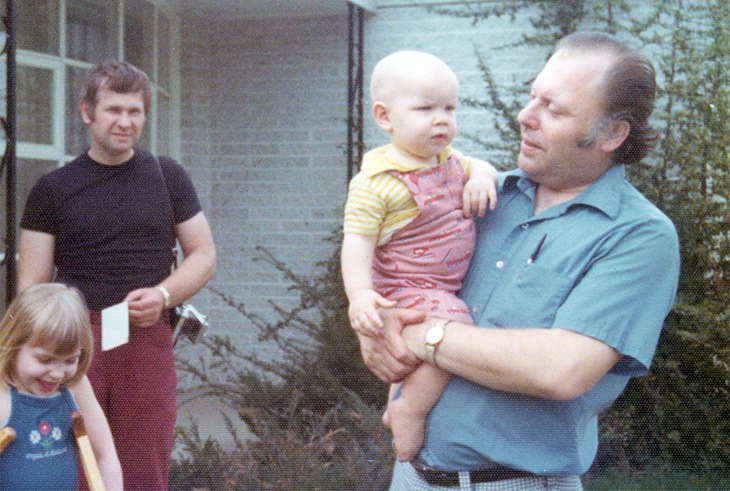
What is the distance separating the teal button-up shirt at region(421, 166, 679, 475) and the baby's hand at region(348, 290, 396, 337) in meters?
0.20

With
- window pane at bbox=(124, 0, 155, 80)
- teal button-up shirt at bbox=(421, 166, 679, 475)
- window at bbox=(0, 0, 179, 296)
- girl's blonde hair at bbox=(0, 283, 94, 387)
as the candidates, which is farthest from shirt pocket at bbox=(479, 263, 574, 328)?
window pane at bbox=(124, 0, 155, 80)

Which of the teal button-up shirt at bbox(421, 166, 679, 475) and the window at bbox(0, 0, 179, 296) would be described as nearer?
the teal button-up shirt at bbox(421, 166, 679, 475)

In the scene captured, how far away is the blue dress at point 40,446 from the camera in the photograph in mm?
2188

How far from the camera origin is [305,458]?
13.1 feet

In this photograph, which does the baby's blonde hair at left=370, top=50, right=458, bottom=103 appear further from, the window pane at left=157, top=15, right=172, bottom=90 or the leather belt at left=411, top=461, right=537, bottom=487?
the window pane at left=157, top=15, right=172, bottom=90

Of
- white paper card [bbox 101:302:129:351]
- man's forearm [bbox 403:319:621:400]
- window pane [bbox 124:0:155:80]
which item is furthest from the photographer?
window pane [bbox 124:0:155:80]

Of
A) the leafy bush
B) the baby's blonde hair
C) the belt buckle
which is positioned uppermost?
the baby's blonde hair

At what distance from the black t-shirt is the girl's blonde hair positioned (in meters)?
0.51

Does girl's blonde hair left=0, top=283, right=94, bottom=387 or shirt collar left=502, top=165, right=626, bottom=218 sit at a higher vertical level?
shirt collar left=502, top=165, right=626, bottom=218

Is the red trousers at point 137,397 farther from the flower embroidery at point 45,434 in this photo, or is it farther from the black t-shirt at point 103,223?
the flower embroidery at point 45,434

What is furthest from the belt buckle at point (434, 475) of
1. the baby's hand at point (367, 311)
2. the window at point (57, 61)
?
the window at point (57, 61)

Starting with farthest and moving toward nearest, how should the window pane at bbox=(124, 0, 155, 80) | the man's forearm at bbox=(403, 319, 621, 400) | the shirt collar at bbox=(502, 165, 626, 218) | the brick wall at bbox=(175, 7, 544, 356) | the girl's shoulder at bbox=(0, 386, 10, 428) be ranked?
the brick wall at bbox=(175, 7, 544, 356) → the window pane at bbox=(124, 0, 155, 80) → the girl's shoulder at bbox=(0, 386, 10, 428) → the shirt collar at bbox=(502, 165, 626, 218) → the man's forearm at bbox=(403, 319, 621, 400)

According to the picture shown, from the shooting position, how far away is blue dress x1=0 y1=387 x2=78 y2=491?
2.19 m

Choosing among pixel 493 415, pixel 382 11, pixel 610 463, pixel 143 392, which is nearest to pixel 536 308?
pixel 493 415
